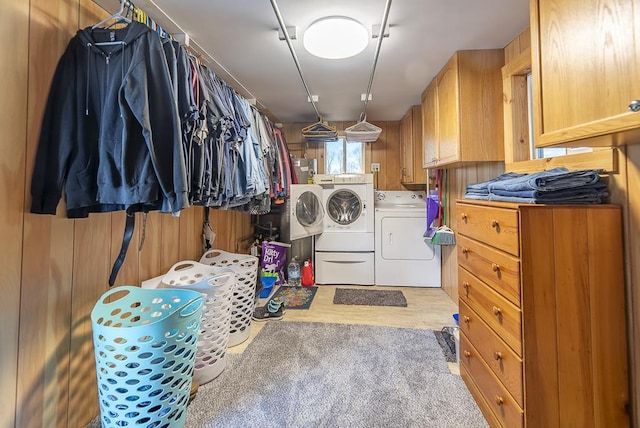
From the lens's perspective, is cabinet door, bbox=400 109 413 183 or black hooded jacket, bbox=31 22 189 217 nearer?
black hooded jacket, bbox=31 22 189 217

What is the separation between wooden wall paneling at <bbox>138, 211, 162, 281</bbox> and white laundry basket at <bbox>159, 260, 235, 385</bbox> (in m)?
0.11

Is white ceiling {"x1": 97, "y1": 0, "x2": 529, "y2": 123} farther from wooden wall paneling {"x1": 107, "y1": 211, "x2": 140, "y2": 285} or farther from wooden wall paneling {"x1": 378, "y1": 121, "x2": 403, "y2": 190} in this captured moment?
wooden wall paneling {"x1": 107, "y1": 211, "x2": 140, "y2": 285}

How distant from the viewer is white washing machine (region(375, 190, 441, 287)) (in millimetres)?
3020

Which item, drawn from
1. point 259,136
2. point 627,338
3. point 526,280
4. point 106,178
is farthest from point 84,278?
point 627,338

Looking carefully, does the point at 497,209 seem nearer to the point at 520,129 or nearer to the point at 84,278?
the point at 520,129

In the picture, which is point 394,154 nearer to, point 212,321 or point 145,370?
point 212,321

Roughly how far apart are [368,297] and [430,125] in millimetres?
1883

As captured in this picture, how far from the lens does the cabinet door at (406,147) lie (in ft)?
10.8

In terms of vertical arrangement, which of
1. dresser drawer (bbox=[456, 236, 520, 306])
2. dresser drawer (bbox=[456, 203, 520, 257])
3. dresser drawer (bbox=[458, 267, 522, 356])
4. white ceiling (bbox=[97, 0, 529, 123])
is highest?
white ceiling (bbox=[97, 0, 529, 123])

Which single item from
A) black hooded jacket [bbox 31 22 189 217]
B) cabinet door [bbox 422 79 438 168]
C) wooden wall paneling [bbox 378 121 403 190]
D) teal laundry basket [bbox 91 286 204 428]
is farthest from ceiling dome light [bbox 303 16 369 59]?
wooden wall paneling [bbox 378 121 403 190]

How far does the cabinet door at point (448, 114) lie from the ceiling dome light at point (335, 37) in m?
0.81

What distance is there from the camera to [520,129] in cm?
176

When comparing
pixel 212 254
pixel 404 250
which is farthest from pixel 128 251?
pixel 404 250

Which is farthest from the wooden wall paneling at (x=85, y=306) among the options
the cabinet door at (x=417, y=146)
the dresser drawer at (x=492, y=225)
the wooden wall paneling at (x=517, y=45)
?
the cabinet door at (x=417, y=146)
